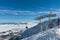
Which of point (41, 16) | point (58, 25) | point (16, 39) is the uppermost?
point (41, 16)

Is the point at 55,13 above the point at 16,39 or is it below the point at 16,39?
above

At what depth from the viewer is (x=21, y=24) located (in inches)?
185

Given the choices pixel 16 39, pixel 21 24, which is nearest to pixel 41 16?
pixel 16 39

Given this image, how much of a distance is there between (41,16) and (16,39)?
30.1 inches

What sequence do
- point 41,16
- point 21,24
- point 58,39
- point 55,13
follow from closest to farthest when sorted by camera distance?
point 58,39, point 55,13, point 41,16, point 21,24

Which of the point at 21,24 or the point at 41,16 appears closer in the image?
the point at 41,16

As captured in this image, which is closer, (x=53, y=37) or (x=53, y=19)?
(x=53, y=37)

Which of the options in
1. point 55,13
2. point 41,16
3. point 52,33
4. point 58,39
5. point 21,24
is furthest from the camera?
point 21,24

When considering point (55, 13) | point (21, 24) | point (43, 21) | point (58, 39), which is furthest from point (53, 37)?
point (21, 24)

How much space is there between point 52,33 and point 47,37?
0.11m

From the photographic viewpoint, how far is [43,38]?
98.7 inches

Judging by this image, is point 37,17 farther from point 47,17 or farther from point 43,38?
point 43,38

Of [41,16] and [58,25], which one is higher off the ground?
[41,16]

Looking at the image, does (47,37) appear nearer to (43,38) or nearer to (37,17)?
(43,38)
